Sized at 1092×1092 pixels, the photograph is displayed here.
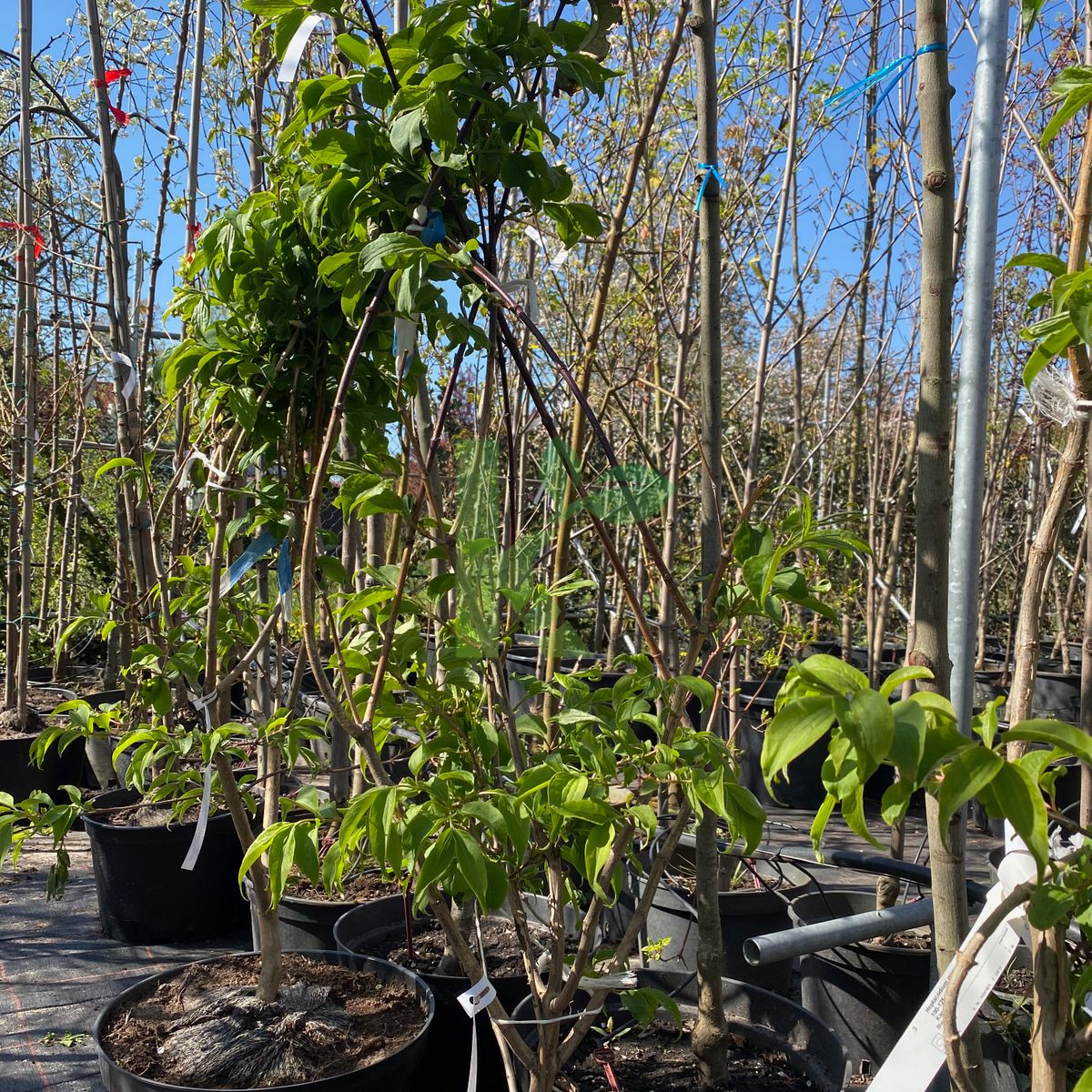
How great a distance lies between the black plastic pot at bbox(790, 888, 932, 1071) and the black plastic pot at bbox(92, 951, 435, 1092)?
92cm

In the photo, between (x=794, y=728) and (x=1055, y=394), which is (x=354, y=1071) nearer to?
(x=794, y=728)

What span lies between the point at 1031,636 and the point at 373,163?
148 cm

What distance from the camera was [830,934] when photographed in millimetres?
1557

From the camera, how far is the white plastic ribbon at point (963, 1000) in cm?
97

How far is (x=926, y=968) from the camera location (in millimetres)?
2256

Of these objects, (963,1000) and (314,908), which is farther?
(314,908)

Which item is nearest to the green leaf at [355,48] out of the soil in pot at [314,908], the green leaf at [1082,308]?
the green leaf at [1082,308]

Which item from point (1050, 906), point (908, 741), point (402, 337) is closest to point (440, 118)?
point (402, 337)

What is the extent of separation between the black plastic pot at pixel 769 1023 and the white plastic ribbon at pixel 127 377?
180cm

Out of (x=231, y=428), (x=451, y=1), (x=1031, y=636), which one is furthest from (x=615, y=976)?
(x=451, y=1)

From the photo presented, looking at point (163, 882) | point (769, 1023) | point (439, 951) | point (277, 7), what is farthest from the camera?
point (163, 882)

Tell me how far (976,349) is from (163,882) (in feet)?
9.39

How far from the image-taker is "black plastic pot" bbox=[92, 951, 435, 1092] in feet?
5.74

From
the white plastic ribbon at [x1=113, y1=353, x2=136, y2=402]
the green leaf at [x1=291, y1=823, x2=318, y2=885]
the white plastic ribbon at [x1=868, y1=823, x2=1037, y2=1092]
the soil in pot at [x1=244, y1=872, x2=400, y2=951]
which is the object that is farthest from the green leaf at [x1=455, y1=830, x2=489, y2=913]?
the white plastic ribbon at [x1=113, y1=353, x2=136, y2=402]
